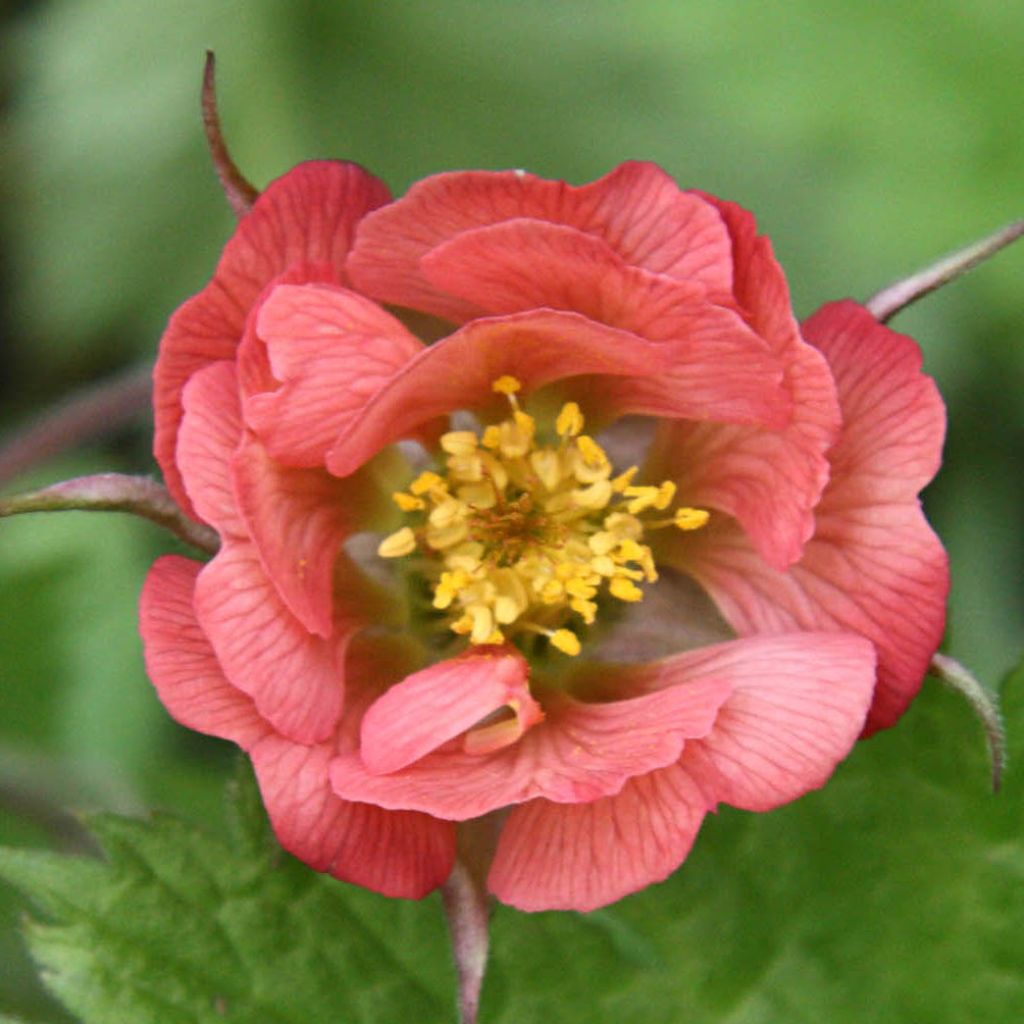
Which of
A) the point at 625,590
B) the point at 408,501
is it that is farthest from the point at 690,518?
the point at 408,501

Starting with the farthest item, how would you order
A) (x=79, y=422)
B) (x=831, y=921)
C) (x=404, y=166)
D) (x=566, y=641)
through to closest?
(x=404, y=166) < (x=79, y=422) < (x=831, y=921) < (x=566, y=641)

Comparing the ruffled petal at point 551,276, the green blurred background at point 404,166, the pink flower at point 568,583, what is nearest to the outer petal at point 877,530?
the pink flower at point 568,583

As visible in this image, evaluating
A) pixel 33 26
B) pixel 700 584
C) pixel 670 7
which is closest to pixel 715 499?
pixel 700 584

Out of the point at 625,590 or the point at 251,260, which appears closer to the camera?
the point at 251,260

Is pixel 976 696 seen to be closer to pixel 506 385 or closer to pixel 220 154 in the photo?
pixel 506 385

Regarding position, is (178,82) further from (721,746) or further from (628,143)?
(721,746)

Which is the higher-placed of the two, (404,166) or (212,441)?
(212,441)

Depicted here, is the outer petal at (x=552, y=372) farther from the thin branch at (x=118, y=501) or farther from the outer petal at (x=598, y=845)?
the outer petal at (x=598, y=845)
